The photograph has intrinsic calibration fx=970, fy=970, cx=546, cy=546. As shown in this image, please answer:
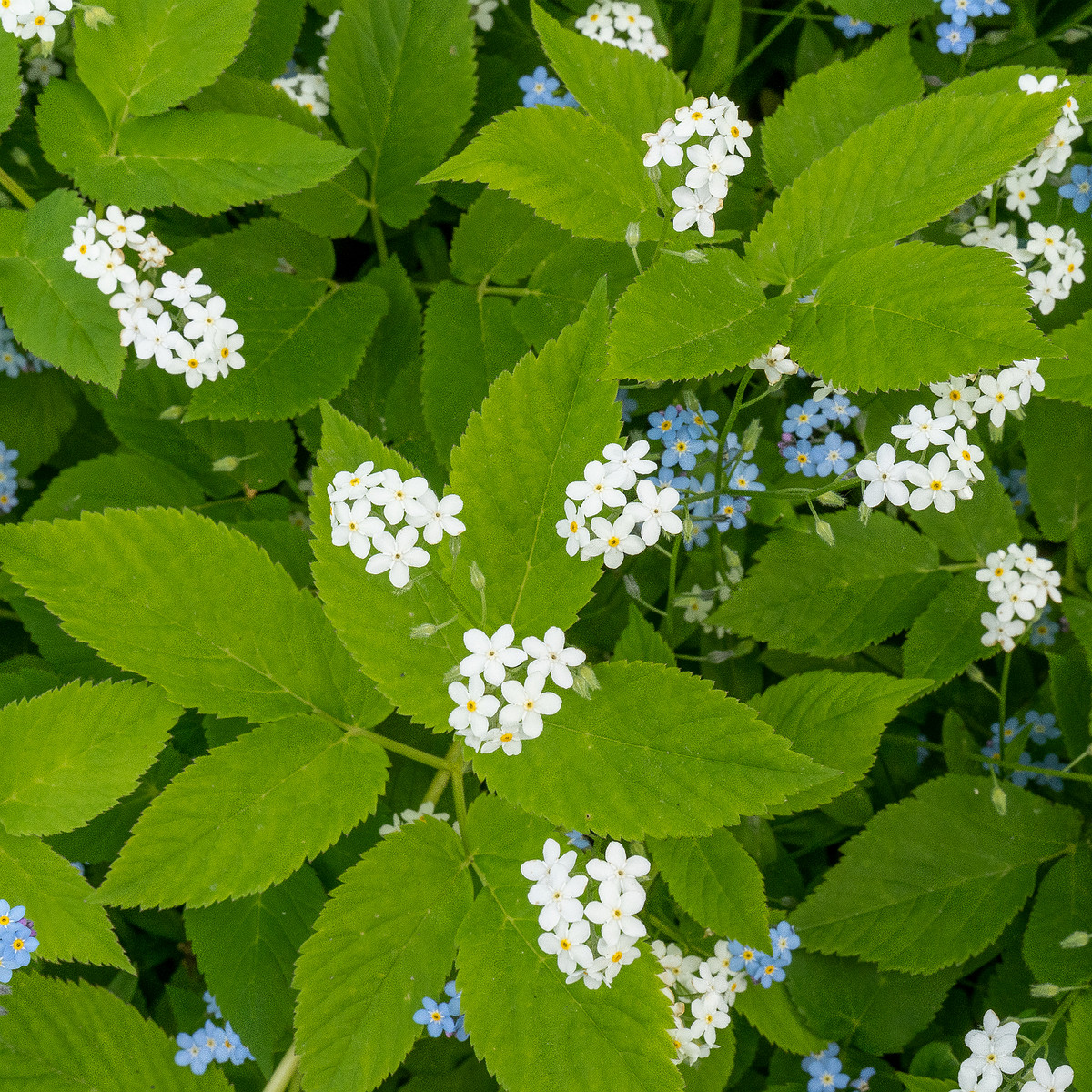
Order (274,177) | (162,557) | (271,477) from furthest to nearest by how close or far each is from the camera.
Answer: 1. (271,477)
2. (274,177)
3. (162,557)

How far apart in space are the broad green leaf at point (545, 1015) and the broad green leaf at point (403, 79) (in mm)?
2001

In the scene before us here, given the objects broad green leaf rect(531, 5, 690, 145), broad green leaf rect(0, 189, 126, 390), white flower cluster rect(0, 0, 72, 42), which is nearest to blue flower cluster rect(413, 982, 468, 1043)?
broad green leaf rect(0, 189, 126, 390)

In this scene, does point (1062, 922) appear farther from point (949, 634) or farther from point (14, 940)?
point (14, 940)

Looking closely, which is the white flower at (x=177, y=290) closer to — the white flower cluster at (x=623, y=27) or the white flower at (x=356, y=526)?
the white flower at (x=356, y=526)

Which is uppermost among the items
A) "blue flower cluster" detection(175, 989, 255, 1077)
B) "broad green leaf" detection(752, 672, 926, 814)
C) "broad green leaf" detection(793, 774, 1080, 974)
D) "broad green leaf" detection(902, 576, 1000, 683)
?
"broad green leaf" detection(752, 672, 926, 814)

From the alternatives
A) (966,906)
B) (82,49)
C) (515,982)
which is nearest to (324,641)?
(515,982)

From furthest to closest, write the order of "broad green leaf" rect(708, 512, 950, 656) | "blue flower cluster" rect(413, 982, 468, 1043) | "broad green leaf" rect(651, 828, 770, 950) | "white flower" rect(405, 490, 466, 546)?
"broad green leaf" rect(708, 512, 950, 656)
"broad green leaf" rect(651, 828, 770, 950)
"blue flower cluster" rect(413, 982, 468, 1043)
"white flower" rect(405, 490, 466, 546)

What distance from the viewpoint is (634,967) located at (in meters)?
2.12

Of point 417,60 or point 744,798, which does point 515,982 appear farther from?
point 417,60

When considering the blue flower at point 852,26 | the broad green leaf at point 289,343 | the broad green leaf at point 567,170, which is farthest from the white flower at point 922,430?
the blue flower at point 852,26

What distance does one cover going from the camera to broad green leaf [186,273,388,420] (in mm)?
2818

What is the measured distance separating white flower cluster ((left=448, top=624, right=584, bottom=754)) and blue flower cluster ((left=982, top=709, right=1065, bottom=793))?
1775 mm

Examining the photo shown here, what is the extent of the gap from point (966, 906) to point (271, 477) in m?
2.53

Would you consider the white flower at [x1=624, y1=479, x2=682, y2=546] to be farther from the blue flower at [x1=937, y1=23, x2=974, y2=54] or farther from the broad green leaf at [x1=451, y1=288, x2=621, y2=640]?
the blue flower at [x1=937, y1=23, x2=974, y2=54]
